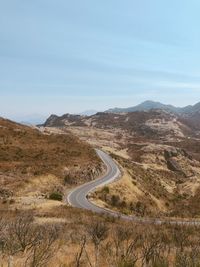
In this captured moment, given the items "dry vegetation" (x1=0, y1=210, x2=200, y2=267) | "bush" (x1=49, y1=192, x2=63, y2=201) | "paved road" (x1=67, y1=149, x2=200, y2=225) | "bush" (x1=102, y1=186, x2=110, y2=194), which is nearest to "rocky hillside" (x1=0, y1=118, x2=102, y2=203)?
"paved road" (x1=67, y1=149, x2=200, y2=225)

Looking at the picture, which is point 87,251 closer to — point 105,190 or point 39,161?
point 105,190

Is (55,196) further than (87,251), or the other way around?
(55,196)

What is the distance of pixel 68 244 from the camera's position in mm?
18172

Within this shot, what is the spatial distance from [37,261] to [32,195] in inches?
1697

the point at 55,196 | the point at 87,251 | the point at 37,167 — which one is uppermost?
the point at 87,251

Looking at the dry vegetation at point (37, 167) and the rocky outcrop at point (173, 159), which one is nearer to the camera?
the dry vegetation at point (37, 167)

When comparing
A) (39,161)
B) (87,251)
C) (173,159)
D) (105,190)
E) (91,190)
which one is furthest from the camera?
(173,159)

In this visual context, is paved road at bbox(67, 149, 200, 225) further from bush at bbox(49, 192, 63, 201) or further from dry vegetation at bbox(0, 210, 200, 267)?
dry vegetation at bbox(0, 210, 200, 267)

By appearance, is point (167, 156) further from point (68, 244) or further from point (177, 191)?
point (68, 244)

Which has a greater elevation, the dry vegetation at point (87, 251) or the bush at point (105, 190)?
the dry vegetation at point (87, 251)

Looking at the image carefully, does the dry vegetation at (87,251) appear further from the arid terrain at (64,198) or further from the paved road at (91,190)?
the paved road at (91,190)

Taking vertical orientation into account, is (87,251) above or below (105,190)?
above

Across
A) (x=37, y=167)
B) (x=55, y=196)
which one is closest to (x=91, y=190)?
(x=55, y=196)

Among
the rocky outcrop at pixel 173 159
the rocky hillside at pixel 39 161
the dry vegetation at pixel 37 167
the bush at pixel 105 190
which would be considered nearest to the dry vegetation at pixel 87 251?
the dry vegetation at pixel 37 167
